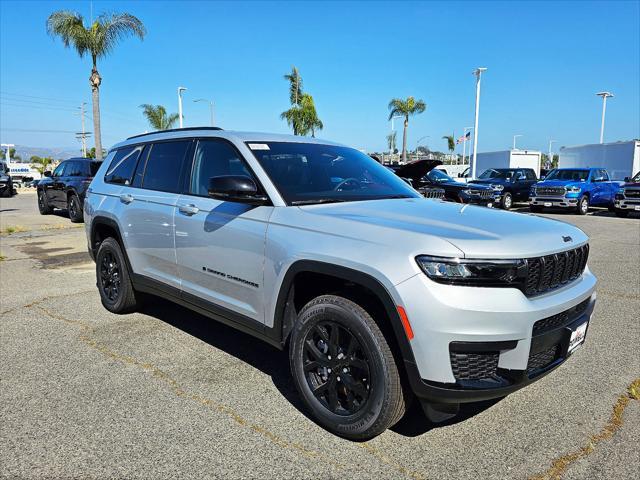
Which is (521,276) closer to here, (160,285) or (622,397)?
(622,397)

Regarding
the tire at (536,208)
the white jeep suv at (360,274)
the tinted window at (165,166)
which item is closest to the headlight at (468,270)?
the white jeep suv at (360,274)

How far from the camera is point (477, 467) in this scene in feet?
8.63

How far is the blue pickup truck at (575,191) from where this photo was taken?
18.2 metres

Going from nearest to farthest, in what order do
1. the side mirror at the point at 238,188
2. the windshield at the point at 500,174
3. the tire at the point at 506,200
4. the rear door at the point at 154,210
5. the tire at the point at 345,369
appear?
the tire at the point at 345,369 → the side mirror at the point at 238,188 → the rear door at the point at 154,210 → the tire at the point at 506,200 → the windshield at the point at 500,174

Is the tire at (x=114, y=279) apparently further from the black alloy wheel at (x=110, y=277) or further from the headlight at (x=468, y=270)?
the headlight at (x=468, y=270)

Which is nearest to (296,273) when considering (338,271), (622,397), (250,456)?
(338,271)

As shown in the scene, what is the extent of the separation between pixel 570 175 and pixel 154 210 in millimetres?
18851

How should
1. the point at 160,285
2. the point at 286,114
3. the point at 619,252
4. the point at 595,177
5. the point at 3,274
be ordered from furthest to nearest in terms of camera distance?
the point at 286,114 < the point at 595,177 < the point at 619,252 < the point at 3,274 < the point at 160,285

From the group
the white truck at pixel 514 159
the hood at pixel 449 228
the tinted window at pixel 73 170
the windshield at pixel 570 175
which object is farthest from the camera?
the white truck at pixel 514 159

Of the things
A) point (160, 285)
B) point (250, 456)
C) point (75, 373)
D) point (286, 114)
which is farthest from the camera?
point (286, 114)

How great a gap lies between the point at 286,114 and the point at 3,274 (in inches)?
1190

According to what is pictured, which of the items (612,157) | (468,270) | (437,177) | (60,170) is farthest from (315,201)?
(612,157)

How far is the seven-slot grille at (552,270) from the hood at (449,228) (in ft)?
0.15

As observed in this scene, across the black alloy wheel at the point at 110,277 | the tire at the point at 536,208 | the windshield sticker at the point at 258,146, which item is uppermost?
the windshield sticker at the point at 258,146
